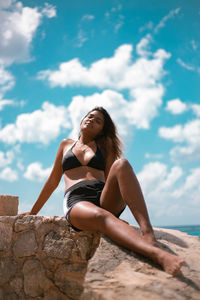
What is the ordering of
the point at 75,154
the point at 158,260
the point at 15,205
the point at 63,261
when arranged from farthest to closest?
the point at 15,205
the point at 75,154
the point at 63,261
the point at 158,260

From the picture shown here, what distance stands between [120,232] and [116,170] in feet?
1.61

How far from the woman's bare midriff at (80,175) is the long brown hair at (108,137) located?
52cm

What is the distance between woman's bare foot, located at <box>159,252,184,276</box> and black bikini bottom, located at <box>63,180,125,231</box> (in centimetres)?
82

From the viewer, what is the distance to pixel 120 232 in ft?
6.86

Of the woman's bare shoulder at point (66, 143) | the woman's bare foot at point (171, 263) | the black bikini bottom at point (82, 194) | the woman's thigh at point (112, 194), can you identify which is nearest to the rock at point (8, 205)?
the woman's bare shoulder at point (66, 143)

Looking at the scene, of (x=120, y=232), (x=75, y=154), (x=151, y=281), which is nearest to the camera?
(x=151, y=281)

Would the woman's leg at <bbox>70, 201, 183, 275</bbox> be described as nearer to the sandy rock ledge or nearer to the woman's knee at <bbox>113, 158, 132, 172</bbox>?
the sandy rock ledge

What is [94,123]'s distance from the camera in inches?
140

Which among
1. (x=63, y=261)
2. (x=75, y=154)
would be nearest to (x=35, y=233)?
(x=63, y=261)

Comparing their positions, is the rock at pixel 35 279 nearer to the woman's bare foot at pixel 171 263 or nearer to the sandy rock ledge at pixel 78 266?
the sandy rock ledge at pixel 78 266

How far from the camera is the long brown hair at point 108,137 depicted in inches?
141

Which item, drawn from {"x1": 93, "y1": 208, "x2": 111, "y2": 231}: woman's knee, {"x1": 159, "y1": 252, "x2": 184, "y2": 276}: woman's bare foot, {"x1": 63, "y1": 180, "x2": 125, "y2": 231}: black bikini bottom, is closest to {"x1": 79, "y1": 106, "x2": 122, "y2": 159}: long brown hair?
{"x1": 63, "y1": 180, "x2": 125, "y2": 231}: black bikini bottom

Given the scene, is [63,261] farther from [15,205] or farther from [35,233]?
[15,205]

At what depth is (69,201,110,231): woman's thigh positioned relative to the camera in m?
2.23
